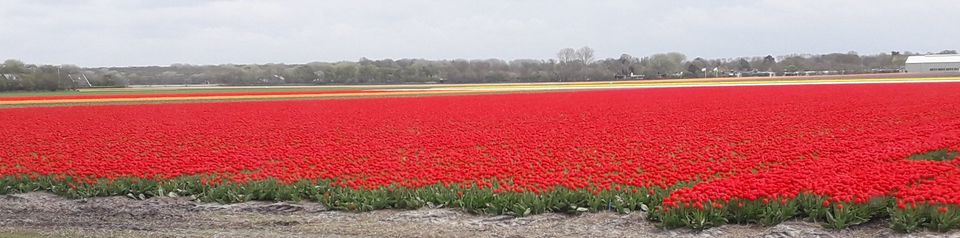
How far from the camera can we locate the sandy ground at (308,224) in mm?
8766

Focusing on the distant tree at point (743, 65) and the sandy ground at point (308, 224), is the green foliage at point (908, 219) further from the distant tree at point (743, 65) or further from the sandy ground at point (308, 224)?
the distant tree at point (743, 65)

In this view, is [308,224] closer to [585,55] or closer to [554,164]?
[554,164]

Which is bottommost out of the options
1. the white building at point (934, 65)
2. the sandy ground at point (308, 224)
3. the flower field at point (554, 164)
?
the white building at point (934, 65)

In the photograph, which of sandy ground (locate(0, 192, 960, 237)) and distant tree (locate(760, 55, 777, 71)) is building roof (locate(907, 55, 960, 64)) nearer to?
distant tree (locate(760, 55, 777, 71))

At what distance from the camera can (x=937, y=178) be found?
10.4m

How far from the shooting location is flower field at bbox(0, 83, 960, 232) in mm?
9164

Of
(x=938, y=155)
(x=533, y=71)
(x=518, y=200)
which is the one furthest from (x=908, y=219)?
(x=533, y=71)

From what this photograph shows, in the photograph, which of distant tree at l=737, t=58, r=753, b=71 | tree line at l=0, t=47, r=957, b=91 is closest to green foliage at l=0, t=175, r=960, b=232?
tree line at l=0, t=47, r=957, b=91

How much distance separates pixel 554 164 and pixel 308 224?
5064 millimetres

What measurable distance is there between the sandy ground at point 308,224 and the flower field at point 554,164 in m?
0.20

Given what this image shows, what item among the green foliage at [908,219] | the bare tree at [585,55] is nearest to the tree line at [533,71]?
the bare tree at [585,55]

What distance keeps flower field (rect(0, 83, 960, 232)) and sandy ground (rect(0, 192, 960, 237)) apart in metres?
0.20

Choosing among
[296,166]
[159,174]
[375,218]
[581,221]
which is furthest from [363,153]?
[581,221]

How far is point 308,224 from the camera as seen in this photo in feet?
32.3
